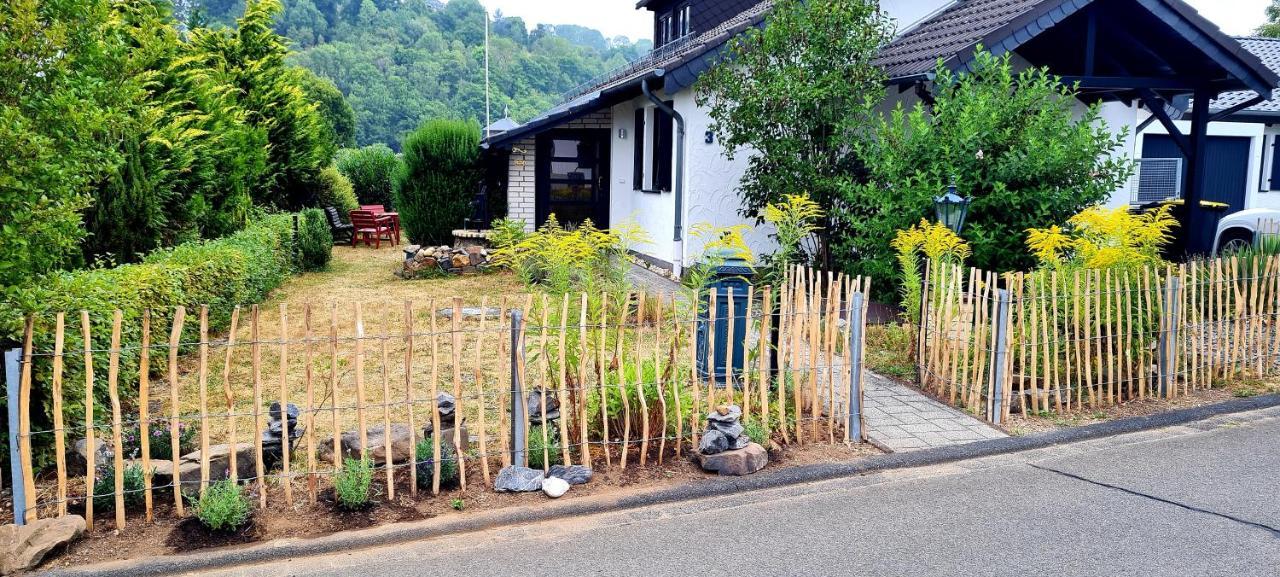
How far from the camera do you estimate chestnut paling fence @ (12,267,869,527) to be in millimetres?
4668

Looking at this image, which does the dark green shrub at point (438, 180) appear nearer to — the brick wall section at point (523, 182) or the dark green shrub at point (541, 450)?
the brick wall section at point (523, 182)

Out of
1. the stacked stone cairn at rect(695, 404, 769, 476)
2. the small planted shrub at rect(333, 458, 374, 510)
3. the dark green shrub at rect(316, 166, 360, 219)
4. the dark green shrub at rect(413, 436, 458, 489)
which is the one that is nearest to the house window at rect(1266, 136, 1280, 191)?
the stacked stone cairn at rect(695, 404, 769, 476)

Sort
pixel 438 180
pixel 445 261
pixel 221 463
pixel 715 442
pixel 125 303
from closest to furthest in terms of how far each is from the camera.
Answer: pixel 221 463, pixel 715 442, pixel 125 303, pixel 445 261, pixel 438 180

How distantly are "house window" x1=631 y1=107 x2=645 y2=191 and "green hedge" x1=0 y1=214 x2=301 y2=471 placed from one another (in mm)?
6346

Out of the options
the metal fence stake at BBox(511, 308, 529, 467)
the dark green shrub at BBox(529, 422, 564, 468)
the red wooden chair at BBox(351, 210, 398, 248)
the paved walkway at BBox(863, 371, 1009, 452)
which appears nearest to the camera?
the metal fence stake at BBox(511, 308, 529, 467)

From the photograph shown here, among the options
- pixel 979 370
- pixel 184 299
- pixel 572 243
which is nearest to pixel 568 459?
pixel 572 243

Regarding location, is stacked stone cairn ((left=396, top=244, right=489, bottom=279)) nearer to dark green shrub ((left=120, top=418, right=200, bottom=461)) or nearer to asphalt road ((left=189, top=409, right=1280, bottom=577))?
dark green shrub ((left=120, top=418, right=200, bottom=461))

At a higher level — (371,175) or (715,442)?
(371,175)

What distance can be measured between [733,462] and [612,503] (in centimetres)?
83

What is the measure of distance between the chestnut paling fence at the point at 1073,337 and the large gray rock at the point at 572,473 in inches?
123

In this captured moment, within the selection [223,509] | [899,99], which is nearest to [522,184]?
[899,99]

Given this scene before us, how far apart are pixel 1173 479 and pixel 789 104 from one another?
667cm

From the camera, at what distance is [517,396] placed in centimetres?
534

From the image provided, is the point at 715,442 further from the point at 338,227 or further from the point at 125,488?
the point at 338,227
